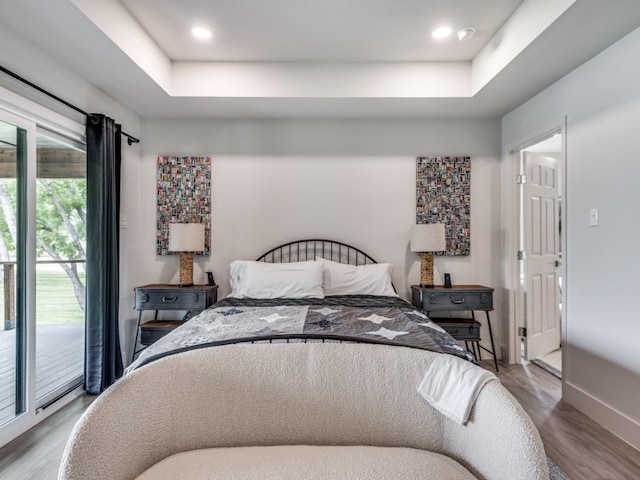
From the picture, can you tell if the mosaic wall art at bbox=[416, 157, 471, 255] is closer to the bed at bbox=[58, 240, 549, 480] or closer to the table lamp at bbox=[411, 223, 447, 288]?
the table lamp at bbox=[411, 223, 447, 288]

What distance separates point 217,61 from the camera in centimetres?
283

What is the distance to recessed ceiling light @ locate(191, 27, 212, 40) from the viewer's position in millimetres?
2389

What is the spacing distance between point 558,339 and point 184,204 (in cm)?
411

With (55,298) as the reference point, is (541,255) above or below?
above

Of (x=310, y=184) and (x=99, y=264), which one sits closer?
(x=99, y=264)

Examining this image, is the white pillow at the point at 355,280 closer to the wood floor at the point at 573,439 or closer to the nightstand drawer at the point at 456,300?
the nightstand drawer at the point at 456,300

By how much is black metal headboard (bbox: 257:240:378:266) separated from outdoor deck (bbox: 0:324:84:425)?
1645mm

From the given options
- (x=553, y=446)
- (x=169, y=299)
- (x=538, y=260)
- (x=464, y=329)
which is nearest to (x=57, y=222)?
(x=169, y=299)

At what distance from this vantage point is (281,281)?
286 centimetres

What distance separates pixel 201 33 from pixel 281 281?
198 cm

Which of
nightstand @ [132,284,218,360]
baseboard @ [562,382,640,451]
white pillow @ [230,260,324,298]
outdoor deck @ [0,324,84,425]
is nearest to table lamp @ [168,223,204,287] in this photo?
nightstand @ [132,284,218,360]

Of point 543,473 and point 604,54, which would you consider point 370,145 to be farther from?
point 543,473

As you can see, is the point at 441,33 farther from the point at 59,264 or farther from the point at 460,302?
the point at 59,264

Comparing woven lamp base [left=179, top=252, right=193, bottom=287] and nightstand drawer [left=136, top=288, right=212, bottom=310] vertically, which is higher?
woven lamp base [left=179, top=252, right=193, bottom=287]
